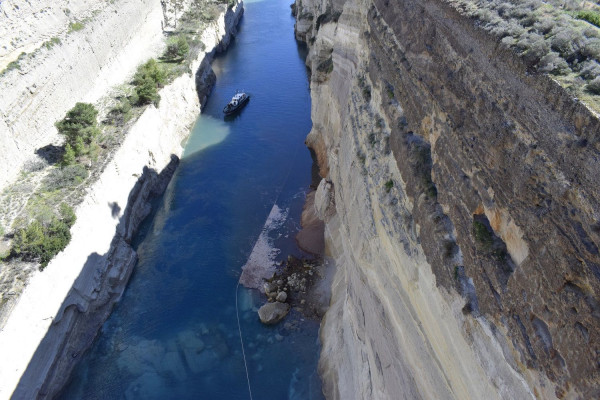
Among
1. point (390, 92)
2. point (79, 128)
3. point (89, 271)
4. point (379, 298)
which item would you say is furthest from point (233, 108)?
point (379, 298)

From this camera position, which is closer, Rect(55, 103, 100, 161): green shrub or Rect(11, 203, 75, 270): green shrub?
Rect(11, 203, 75, 270): green shrub

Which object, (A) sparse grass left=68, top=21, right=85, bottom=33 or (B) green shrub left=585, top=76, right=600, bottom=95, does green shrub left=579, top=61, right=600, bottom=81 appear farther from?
(A) sparse grass left=68, top=21, right=85, bottom=33

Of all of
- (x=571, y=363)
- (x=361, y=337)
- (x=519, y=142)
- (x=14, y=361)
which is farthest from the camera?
(x=14, y=361)

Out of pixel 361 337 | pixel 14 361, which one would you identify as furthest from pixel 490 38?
pixel 14 361

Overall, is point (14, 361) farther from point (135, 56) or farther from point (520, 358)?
point (135, 56)

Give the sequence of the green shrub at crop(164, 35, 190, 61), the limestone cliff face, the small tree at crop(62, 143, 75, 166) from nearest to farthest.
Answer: the limestone cliff face < the small tree at crop(62, 143, 75, 166) < the green shrub at crop(164, 35, 190, 61)

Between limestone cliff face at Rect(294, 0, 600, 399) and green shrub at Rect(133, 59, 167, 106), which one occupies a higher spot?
limestone cliff face at Rect(294, 0, 600, 399)

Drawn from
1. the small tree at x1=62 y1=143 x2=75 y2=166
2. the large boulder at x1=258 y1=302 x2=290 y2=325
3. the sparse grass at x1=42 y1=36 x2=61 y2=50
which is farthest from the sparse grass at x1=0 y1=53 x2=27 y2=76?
the large boulder at x1=258 y1=302 x2=290 y2=325

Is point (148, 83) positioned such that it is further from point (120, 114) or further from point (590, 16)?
point (590, 16)
